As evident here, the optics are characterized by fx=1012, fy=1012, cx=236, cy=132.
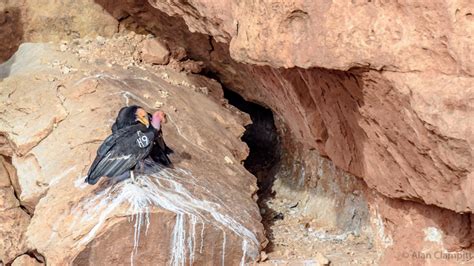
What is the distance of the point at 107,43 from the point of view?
874 centimetres

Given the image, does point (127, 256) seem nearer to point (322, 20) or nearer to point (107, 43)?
point (322, 20)

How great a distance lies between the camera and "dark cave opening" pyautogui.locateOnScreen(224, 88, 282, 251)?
913 cm

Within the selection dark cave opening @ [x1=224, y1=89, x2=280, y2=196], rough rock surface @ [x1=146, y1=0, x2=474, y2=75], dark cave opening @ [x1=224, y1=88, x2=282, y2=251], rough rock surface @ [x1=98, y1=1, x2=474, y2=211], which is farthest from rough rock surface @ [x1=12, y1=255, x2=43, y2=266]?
dark cave opening @ [x1=224, y1=89, x2=280, y2=196]

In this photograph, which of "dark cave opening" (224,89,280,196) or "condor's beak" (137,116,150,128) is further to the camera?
"dark cave opening" (224,89,280,196)

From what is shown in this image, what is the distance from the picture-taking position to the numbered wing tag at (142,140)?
247 inches

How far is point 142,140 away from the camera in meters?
6.29

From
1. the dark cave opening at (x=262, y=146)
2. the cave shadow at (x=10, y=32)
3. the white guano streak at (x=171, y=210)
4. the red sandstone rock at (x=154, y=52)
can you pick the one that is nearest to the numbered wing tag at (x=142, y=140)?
the white guano streak at (x=171, y=210)

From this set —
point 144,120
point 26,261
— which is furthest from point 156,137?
point 26,261

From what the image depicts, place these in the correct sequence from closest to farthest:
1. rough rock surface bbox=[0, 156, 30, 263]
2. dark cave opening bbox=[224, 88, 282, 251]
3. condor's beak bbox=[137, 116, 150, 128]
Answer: condor's beak bbox=[137, 116, 150, 128], rough rock surface bbox=[0, 156, 30, 263], dark cave opening bbox=[224, 88, 282, 251]

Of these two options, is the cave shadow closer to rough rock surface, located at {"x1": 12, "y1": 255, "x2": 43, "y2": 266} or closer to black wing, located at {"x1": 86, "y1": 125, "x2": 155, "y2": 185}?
Result: rough rock surface, located at {"x1": 12, "y1": 255, "x2": 43, "y2": 266}

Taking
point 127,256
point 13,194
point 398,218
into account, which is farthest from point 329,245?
point 13,194

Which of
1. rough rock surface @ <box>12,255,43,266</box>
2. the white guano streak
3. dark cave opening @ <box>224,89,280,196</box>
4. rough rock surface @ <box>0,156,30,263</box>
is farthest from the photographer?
dark cave opening @ <box>224,89,280,196</box>

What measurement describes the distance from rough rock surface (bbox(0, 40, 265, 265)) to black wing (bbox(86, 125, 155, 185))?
0.13 metres

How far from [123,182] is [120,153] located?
7.8 inches
